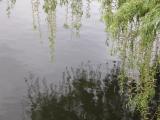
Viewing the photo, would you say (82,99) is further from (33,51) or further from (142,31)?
(142,31)

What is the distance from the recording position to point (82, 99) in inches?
420

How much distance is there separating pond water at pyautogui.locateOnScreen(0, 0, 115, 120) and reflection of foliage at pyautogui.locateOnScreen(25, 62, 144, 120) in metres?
0.47

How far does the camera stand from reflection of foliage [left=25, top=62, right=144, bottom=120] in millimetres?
9875

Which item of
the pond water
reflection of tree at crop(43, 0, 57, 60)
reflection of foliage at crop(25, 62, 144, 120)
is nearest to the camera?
reflection of tree at crop(43, 0, 57, 60)

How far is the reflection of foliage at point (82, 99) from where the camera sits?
9.88 m

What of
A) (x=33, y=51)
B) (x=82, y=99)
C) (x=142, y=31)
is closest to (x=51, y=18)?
(x=142, y=31)

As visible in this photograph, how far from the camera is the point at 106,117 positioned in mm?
9906

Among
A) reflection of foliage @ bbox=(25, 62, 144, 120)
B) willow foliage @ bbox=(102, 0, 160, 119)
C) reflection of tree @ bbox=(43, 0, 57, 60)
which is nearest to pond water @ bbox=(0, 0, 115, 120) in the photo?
reflection of foliage @ bbox=(25, 62, 144, 120)

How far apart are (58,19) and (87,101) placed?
748cm

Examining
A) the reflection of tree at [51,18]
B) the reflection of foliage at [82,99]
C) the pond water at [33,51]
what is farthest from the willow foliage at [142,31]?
the reflection of foliage at [82,99]

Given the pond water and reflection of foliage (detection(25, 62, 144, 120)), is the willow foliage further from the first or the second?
reflection of foliage (detection(25, 62, 144, 120))

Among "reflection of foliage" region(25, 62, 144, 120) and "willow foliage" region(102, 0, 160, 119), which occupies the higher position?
"willow foliage" region(102, 0, 160, 119)

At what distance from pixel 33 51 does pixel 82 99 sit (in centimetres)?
441

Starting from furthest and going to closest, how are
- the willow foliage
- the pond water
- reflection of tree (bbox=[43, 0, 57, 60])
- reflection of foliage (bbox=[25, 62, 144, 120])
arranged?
the pond water → reflection of foliage (bbox=[25, 62, 144, 120]) → reflection of tree (bbox=[43, 0, 57, 60]) → the willow foliage
